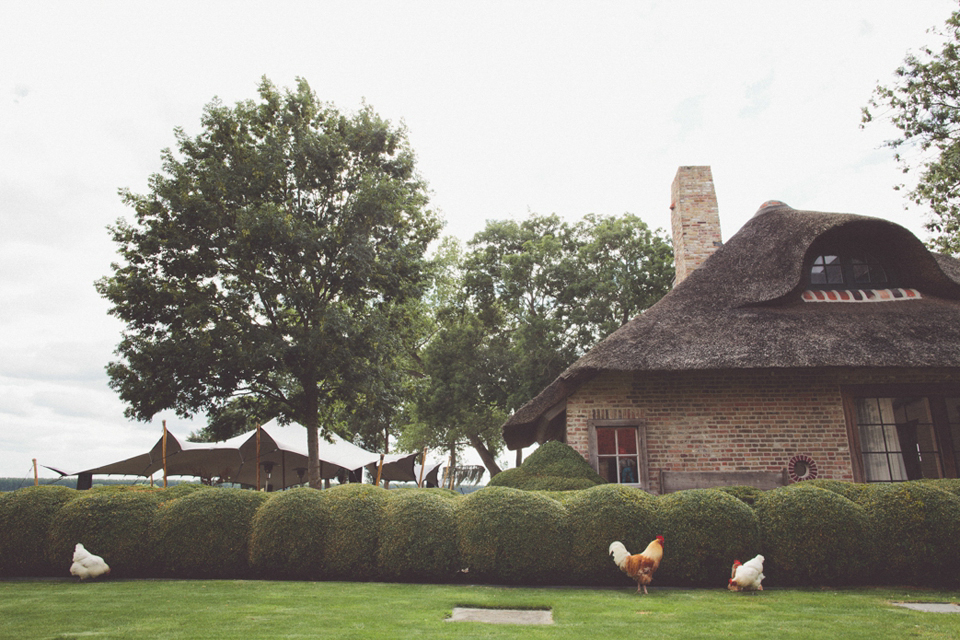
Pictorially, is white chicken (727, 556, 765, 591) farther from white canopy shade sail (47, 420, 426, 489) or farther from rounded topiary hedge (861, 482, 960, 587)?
white canopy shade sail (47, 420, 426, 489)

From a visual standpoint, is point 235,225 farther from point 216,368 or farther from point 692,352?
A: point 692,352

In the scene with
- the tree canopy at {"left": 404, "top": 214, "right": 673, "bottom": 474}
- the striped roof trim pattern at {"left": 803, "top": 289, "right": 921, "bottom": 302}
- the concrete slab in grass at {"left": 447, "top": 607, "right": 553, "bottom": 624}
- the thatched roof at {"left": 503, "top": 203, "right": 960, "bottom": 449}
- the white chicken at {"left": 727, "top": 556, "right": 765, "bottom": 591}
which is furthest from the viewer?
the tree canopy at {"left": 404, "top": 214, "right": 673, "bottom": 474}

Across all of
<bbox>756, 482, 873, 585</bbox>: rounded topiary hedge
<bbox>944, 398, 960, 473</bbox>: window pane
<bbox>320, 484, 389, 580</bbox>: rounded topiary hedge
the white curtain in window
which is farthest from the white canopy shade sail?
<bbox>944, 398, 960, 473</bbox>: window pane

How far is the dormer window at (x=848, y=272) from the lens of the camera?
12.9 metres

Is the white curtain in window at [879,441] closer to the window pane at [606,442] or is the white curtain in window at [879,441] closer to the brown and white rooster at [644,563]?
the window pane at [606,442]

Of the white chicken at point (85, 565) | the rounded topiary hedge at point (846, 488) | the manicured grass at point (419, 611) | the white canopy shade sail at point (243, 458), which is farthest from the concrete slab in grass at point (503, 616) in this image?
the white canopy shade sail at point (243, 458)

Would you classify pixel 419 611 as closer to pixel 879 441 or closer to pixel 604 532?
pixel 604 532

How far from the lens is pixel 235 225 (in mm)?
16578

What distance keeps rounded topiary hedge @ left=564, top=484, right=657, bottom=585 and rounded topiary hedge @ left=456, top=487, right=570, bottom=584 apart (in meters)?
0.13

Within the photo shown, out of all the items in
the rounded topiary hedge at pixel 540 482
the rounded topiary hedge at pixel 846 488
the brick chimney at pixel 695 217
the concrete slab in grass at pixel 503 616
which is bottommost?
the concrete slab in grass at pixel 503 616

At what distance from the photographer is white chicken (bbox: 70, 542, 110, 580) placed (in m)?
7.07

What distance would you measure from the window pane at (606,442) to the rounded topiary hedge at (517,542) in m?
4.91

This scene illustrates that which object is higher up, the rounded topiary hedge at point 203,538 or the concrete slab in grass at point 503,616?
Result: the rounded topiary hedge at point 203,538

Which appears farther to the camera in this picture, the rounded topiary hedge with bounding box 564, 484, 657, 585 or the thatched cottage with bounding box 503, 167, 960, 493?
the thatched cottage with bounding box 503, 167, 960, 493
